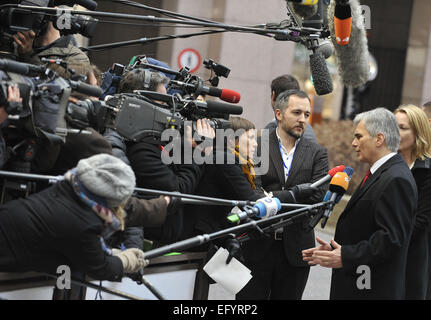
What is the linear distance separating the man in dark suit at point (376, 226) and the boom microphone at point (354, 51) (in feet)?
1.41

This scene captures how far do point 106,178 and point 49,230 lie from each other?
1.11ft

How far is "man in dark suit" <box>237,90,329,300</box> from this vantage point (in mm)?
4871

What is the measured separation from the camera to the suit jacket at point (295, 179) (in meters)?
4.85

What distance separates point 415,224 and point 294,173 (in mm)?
902

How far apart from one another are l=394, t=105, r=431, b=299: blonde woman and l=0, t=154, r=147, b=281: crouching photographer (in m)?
2.46

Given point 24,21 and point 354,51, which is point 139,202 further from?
point 354,51

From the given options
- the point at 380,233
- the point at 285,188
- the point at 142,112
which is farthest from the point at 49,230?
the point at 285,188

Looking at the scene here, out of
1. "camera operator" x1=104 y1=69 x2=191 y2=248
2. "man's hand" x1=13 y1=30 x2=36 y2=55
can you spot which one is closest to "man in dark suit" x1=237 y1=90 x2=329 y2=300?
"camera operator" x1=104 y1=69 x2=191 y2=248

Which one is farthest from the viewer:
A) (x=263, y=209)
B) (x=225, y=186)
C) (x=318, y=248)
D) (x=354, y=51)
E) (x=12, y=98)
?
(x=354, y=51)

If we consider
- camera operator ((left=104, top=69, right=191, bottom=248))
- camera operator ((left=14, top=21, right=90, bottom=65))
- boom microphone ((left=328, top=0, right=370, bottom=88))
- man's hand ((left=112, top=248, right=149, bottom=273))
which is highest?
boom microphone ((left=328, top=0, right=370, bottom=88))

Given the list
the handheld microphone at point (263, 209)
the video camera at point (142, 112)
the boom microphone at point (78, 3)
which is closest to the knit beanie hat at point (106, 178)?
the video camera at point (142, 112)

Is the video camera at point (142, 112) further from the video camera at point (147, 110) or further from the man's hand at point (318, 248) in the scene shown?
the man's hand at point (318, 248)

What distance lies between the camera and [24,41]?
4.12m

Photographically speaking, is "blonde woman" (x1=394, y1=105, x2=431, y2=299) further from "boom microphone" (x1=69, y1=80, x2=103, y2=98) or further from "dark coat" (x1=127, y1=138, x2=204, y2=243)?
"boom microphone" (x1=69, y1=80, x2=103, y2=98)
